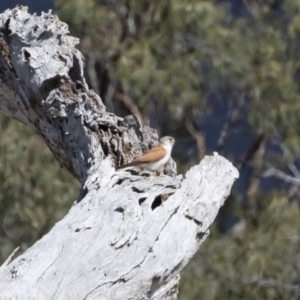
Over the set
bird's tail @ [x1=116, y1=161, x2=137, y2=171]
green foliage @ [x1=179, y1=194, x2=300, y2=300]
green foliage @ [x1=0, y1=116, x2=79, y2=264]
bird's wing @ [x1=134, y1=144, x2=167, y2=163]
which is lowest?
green foliage @ [x1=179, y1=194, x2=300, y2=300]

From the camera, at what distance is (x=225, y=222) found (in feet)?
40.1

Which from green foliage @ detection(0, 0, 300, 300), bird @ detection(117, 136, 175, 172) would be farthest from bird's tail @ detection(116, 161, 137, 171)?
green foliage @ detection(0, 0, 300, 300)

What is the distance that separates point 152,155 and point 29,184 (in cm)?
504

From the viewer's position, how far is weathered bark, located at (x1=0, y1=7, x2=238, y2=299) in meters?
3.89

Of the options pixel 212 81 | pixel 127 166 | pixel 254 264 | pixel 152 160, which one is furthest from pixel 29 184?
pixel 127 166

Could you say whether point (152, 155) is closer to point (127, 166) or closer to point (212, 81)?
point (127, 166)

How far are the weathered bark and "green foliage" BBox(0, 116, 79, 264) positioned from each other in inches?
157

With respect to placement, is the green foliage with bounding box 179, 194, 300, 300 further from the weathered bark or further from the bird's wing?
the bird's wing

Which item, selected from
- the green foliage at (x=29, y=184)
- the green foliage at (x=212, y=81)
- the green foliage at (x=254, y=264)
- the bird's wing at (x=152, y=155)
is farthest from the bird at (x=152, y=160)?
the green foliage at (x=254, y=264)

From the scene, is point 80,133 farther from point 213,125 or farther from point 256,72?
point 213,125

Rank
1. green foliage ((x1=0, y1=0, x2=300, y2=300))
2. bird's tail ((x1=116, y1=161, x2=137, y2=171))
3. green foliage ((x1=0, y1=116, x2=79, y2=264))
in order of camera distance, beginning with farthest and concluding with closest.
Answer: green foliage ((x1=0, y1=0, x2=300, y2=300))
green foliage ((x1=0, y1=116, x2=79, y2=264))
bird's tail ((x1=116, y1=161, x2=137, y2=171))

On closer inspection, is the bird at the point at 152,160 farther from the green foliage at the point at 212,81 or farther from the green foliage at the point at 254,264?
the green foliage at the point at 254,264

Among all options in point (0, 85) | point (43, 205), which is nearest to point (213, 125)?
point (43, 205)

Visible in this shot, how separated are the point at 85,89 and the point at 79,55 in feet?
0.65
